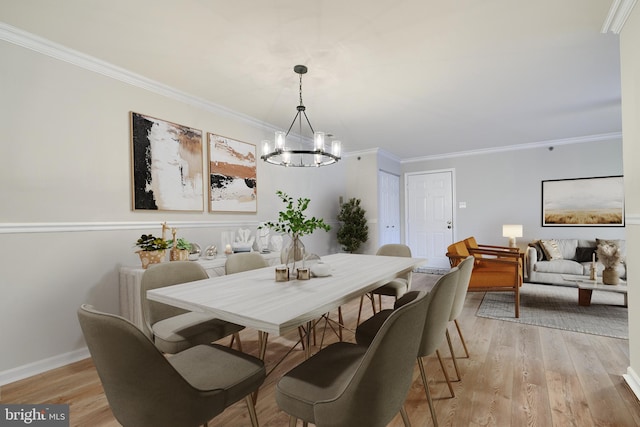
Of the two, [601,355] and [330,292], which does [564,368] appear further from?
[330,292]

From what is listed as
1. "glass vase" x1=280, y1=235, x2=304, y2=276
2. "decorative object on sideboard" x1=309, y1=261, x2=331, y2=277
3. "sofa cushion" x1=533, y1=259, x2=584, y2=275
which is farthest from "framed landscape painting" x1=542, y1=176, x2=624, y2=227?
"glass vase" x1=280, y1=235, x2=304, y2=276

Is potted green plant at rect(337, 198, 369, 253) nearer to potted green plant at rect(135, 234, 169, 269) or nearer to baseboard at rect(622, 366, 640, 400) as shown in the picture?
potted green plant at rect(135, 234, 169, 269)

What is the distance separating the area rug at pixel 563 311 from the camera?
3145 millimetres

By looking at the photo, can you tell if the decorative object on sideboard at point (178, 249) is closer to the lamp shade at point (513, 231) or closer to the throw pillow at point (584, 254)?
the lamp shade at point (513, 231)

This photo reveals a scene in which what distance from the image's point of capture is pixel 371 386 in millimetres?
947

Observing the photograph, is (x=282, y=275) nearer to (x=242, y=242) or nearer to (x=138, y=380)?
(x=138, y=380)

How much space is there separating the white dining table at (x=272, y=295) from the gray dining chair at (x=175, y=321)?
0.85 feet

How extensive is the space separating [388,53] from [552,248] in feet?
15.2

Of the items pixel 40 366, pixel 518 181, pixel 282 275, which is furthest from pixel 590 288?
pixel 40 366

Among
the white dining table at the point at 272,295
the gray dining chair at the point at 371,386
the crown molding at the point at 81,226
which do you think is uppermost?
the crown molding at the point at 81,226

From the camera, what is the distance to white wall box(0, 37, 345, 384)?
7.19ft

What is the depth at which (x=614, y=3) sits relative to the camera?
1.97m

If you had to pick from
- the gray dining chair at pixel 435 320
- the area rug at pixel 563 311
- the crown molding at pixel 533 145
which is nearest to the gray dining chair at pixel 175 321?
the gray dining chair at pixel 435 320

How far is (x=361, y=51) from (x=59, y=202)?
268cm
